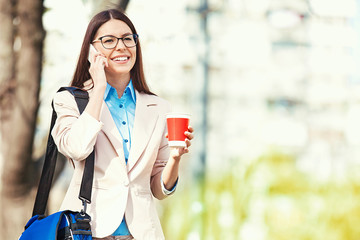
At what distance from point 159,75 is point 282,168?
128 centimetres

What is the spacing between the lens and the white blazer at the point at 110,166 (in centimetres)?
181

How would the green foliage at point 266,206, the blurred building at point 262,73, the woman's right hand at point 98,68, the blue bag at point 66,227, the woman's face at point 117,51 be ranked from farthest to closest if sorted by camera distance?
the blurred building at point 262,73 → the green foliage at point 266,206 → the woman's face at point 117,51 → the woman's right hand at point 98,68 → the blue bag at point 66,227

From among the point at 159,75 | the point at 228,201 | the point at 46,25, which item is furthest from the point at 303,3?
the point at 46,25

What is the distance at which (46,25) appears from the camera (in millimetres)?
4660

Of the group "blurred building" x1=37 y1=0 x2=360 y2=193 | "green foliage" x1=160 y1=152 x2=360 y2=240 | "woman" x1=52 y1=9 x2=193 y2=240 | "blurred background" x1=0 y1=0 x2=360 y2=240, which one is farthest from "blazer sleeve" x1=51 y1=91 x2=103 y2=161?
"green foliage" x1=160 y1=152 x2=360 y2=240

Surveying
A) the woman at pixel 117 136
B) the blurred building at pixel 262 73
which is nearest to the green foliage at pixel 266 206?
the blurred building at pixel 262 73

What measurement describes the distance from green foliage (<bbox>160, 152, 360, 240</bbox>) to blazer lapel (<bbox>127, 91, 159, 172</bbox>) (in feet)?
9.90

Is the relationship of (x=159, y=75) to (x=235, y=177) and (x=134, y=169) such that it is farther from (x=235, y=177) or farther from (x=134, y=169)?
(x=134, y=169)

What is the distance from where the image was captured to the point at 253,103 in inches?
201

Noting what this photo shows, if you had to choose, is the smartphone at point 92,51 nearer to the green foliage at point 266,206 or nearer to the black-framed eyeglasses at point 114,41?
the black-framed eyeglasses at point 114,41

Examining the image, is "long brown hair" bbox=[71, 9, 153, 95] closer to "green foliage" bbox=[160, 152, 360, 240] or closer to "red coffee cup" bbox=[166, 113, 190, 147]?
"red coffee cup" bbox=[166, 113, 190, 147]

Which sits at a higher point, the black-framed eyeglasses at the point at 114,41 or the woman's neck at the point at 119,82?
the black-framed eyeglasses at the point at 114,41

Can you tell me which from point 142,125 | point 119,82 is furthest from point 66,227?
point 119,82

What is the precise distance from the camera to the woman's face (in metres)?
1.99
